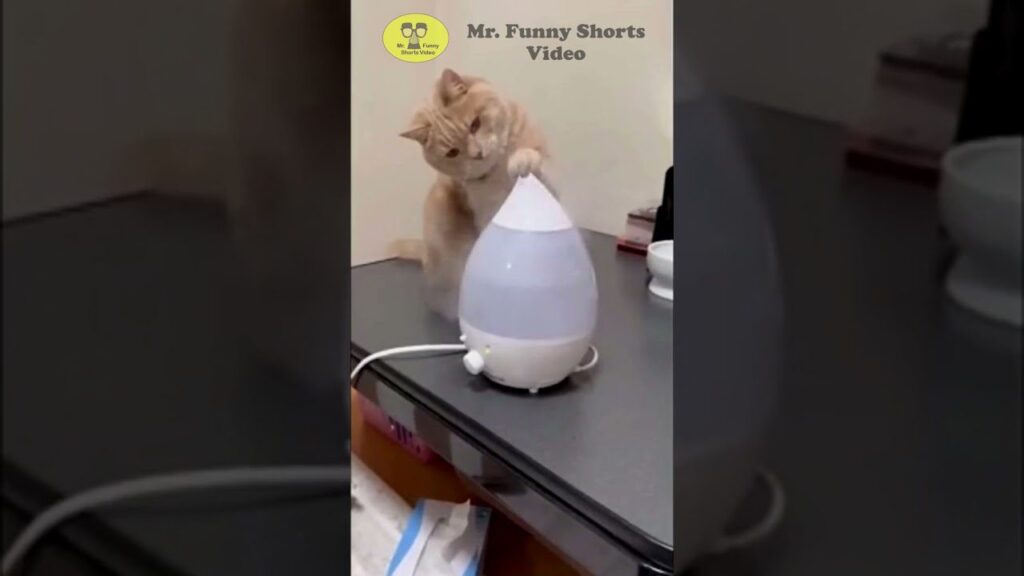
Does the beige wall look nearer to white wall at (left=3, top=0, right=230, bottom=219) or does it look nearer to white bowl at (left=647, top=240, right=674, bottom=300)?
white bowl at (left=647, top=240, right=674, bottom=300)

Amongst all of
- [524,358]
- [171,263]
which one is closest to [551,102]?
[524,358]

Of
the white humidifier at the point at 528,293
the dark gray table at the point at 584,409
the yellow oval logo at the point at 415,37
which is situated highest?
the yellow oval logo at the point at 415,37

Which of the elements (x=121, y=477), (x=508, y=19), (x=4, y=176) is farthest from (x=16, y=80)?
(x=508, y=19)

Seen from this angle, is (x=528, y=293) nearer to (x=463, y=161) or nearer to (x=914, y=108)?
(x=463, y=161)

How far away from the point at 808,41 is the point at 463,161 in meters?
0.31

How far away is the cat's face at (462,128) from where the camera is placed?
0.54m

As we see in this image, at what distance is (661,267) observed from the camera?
22.6 inches

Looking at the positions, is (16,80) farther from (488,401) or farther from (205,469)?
(488,401)

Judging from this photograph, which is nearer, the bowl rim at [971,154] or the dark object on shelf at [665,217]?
the bowl rim at [971,154]

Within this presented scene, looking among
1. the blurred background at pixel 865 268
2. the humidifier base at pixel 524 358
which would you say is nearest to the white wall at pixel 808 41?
the blurred background at pixel 865 268

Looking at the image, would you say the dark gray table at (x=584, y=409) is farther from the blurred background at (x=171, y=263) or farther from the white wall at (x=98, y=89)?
the white wall at (x=98, y=89)

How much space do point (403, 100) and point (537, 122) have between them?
0.10m

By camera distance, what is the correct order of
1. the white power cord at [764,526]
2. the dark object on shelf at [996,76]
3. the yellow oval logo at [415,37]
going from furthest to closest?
1. the yellow oval logo at [415,37]
2. the white power cord at [764,526]
3. the dark object on shelf at [996,76]

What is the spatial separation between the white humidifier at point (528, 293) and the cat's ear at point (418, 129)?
74 millimetres
